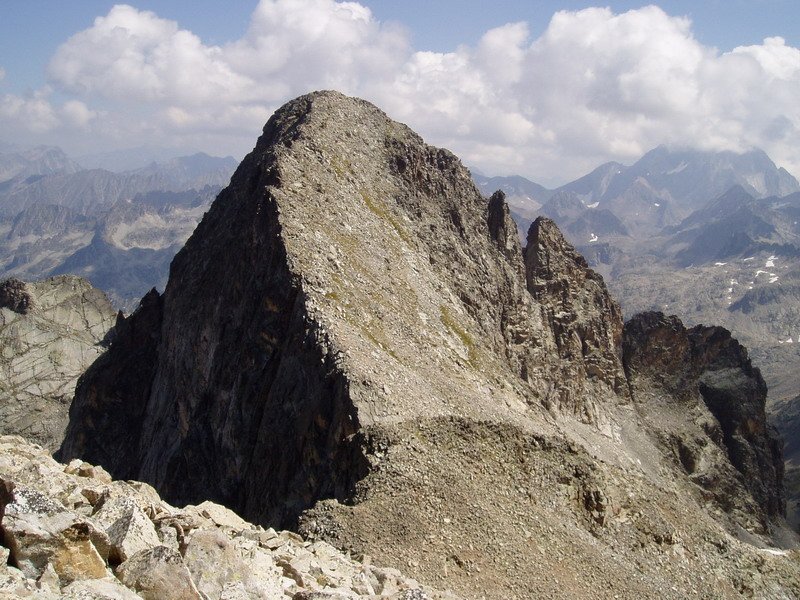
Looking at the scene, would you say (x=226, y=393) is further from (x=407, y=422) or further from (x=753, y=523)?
(x=753, y=523)

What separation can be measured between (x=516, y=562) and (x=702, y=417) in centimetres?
9990

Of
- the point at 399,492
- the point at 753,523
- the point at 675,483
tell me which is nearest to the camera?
the point at 399,492

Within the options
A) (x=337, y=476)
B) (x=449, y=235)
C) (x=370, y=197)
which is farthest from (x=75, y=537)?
(x=449, y=235)

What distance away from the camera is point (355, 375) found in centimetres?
4228

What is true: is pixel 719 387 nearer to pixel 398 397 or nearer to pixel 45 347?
pixel 398 397

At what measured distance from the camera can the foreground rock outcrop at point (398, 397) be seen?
35594 millimetres

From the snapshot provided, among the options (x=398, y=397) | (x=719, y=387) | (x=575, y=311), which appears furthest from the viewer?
(x=719, y=387)

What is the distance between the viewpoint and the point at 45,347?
145250 millimetres

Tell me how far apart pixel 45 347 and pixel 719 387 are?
491 feet

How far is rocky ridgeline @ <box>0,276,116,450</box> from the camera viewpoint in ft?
432

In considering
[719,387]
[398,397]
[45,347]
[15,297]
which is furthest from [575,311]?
[15,297]

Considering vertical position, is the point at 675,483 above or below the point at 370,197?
below

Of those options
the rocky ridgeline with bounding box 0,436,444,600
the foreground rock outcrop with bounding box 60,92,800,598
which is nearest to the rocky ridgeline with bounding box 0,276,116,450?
the foreground rock outcrop with bounding box 60,92,800,598

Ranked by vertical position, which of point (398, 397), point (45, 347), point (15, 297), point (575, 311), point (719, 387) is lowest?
point (45, 347)
